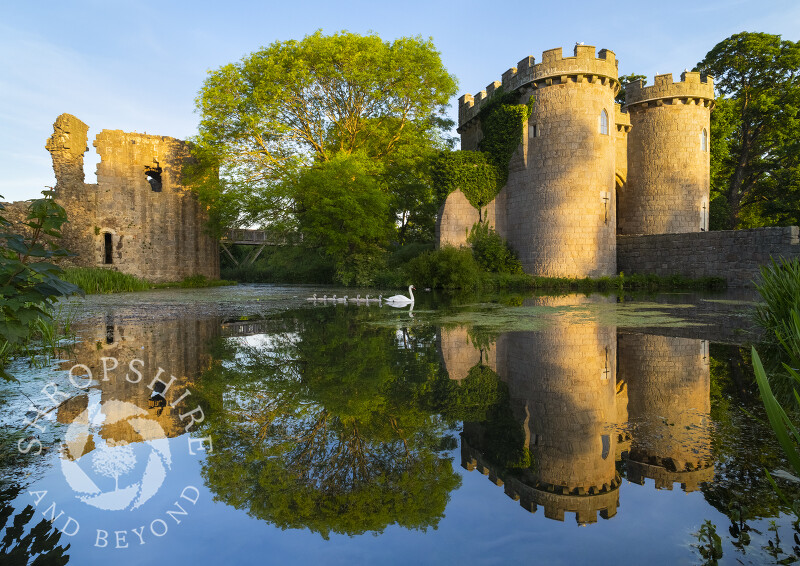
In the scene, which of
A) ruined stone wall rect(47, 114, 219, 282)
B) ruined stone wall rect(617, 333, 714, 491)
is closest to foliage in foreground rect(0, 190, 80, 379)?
ruined stone wall rect(617, 333, 714, 491)

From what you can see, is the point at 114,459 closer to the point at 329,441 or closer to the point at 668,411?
the point at 329,441

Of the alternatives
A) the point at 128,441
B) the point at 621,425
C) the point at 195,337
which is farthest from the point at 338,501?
the point at 195,337

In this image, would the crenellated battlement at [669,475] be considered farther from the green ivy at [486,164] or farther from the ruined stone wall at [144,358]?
the green ivy at [486,164]

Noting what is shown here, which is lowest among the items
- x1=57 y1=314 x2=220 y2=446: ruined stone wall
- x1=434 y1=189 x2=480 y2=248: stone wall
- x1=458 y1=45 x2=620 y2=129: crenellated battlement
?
x1=57 y1=314 x2=220 y2=446: ruined stone wall

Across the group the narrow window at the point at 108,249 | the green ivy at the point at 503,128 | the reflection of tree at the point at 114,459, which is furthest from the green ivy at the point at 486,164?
the reflection of tree at the point at 114,459

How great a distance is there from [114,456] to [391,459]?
162 cm

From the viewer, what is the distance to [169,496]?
248cm

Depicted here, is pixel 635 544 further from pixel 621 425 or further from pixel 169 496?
pixel 169 496

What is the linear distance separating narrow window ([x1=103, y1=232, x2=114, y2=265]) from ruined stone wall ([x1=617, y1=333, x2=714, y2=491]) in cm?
2544

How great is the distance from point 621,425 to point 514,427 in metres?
0.76

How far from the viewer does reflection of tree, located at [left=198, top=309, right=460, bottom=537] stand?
2.35 meters

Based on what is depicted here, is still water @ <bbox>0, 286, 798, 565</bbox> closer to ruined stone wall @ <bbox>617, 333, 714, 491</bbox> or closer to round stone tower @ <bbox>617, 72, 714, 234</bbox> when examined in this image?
ruined stone wall @ <bbox>617, 333, 714, 491</bbox>

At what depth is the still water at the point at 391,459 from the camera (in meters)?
2.08

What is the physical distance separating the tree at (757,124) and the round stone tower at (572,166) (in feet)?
39.3
